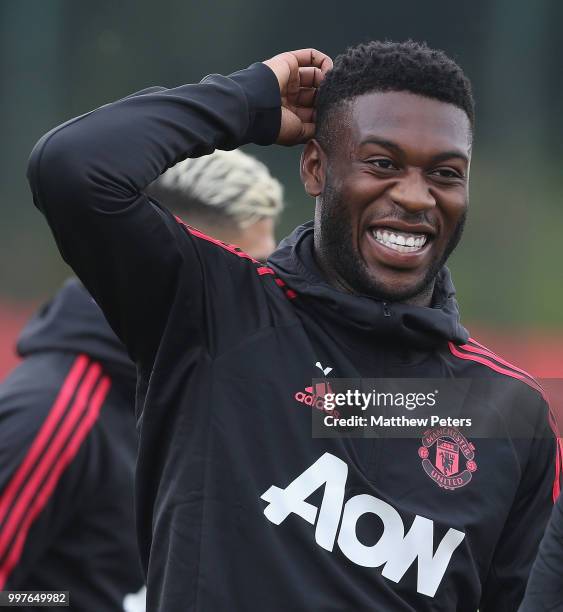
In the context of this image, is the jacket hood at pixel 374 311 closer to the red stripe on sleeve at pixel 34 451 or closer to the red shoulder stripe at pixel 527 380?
the red shoulder stripe at pixel 527 380

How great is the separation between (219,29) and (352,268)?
3.93 m

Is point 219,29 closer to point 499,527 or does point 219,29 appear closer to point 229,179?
point 229,179

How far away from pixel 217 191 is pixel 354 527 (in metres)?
1.40

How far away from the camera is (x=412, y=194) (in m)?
1.82

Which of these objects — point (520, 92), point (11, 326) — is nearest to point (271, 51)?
point (520, 92)

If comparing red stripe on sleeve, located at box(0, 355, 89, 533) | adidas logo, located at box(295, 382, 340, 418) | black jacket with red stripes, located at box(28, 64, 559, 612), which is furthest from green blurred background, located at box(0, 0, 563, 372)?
adidas logo, located at box(295, 382, 340, 418)

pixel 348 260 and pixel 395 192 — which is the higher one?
pixel 395 192

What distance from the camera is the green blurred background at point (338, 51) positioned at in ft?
18.0

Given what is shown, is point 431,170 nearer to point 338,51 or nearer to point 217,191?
point 217,191

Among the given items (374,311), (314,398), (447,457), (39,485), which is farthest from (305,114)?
(39,485)

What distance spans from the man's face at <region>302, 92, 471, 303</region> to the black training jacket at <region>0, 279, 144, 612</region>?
87 centimetres

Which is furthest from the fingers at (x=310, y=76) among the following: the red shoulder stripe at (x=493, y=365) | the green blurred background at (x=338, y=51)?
the green blurred background at (x=338, y=51)

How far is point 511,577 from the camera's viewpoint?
1844 mm

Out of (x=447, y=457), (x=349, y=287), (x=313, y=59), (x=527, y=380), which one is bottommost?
(x=447, y=457)
